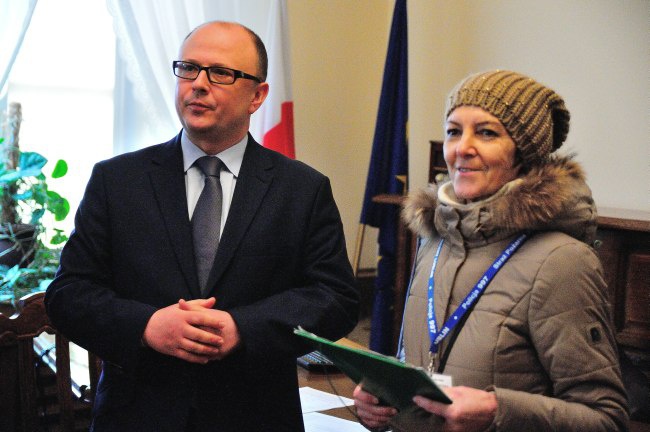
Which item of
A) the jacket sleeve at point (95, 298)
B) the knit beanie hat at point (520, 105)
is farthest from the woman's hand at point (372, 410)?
the knit beanie hat at point (520, 105)

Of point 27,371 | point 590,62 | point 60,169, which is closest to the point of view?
point 27,371

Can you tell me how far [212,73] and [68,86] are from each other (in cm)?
302

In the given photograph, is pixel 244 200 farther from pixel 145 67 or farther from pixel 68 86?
pixel 68 86

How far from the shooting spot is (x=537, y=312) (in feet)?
4.65

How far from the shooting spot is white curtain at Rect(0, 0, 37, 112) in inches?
150

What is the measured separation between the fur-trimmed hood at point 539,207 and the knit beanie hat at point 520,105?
1.9 inches

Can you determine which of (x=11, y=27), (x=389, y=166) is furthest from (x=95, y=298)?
(x=389, y=166)

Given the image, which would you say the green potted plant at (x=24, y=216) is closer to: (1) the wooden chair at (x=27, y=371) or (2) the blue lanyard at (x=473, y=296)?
(1) the wooden chair at (x=27, y=371)

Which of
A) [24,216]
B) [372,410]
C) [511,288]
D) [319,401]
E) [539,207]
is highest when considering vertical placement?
[539,207]

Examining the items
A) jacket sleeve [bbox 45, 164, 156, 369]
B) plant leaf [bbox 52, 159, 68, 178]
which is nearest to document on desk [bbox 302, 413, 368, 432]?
jacket sleeve [bbox 45, 164, 156, 369]

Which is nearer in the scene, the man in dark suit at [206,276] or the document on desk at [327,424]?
the man in dark suit at [206,276]

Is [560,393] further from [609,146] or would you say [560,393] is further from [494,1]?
[494,1]

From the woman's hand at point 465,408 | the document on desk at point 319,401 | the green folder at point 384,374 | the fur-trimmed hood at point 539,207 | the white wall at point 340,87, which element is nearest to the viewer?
the green folder at point 384,374

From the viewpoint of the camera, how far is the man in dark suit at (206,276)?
5.27 feet
